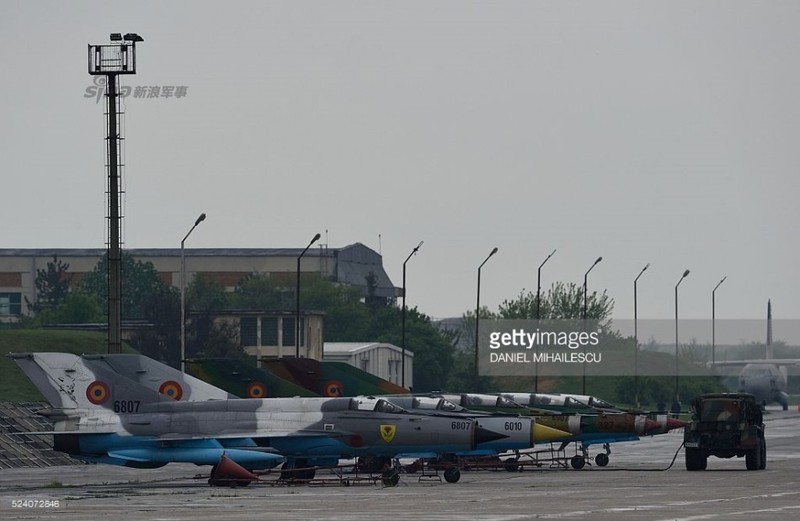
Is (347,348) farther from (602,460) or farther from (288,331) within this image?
(602,460)

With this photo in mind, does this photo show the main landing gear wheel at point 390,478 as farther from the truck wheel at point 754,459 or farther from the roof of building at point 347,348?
the roof of building at point 347,348

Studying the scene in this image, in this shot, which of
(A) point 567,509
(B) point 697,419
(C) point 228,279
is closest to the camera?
(A) point 567,509

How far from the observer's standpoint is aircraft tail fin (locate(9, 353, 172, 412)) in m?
42.9

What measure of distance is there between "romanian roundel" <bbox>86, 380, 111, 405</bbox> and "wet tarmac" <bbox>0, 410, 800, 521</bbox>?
2239 mm

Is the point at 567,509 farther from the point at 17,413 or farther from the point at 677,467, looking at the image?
the point at 17,413

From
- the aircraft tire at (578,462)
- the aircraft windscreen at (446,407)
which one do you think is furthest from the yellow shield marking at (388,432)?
the aircraft tire at (578,462)

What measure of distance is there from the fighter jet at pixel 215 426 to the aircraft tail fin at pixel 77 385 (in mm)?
27

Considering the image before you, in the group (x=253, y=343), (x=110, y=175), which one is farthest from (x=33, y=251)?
(x=110, y=175)

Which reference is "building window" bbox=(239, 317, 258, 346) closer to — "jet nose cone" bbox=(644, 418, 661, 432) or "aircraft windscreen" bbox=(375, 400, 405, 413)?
"jet nose cone" bbox=(644, 418, 661, 432)

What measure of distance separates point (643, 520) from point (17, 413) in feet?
120

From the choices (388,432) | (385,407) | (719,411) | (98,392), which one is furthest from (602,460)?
(98,392)

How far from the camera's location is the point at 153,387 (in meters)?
44.9

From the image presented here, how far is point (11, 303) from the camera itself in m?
163

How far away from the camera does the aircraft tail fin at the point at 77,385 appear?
141ft
